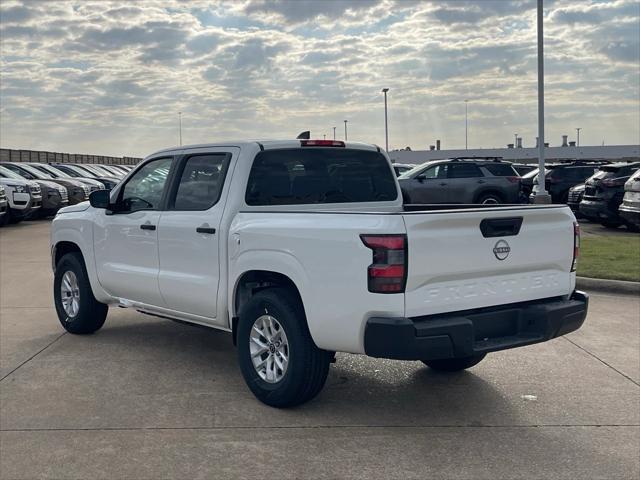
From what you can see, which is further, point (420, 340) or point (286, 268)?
point (286, 268)

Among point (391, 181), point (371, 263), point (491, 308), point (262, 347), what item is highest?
point (391, 181)

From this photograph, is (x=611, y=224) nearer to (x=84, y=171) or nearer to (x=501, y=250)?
(x=501, y=250)

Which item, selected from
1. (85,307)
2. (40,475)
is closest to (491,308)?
(40,475)

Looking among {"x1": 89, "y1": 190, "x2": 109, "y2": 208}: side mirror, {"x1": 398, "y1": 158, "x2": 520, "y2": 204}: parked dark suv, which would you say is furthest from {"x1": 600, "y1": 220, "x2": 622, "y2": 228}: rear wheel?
{"x1": 89, "y1": 190, "x2": 109, "y2": 208}: side mirror

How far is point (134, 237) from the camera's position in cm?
661

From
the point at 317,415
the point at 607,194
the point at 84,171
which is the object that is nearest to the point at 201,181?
the point at 317,415

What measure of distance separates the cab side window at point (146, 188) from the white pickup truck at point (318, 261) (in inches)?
0.7

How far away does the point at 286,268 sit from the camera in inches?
198

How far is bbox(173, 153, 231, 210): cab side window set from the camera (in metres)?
5.86

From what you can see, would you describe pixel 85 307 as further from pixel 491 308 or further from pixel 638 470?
pixel 638 470

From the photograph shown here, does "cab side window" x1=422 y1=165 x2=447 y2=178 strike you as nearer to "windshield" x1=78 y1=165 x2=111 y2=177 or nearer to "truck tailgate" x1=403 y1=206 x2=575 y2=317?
"windshield" x1=78 y1=165 x2=111 y2=177

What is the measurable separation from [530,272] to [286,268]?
5.40 feet

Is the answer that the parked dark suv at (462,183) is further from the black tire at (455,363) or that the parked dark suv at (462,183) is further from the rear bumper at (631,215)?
the black tire at (455,363)

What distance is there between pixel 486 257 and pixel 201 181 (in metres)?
2.44
